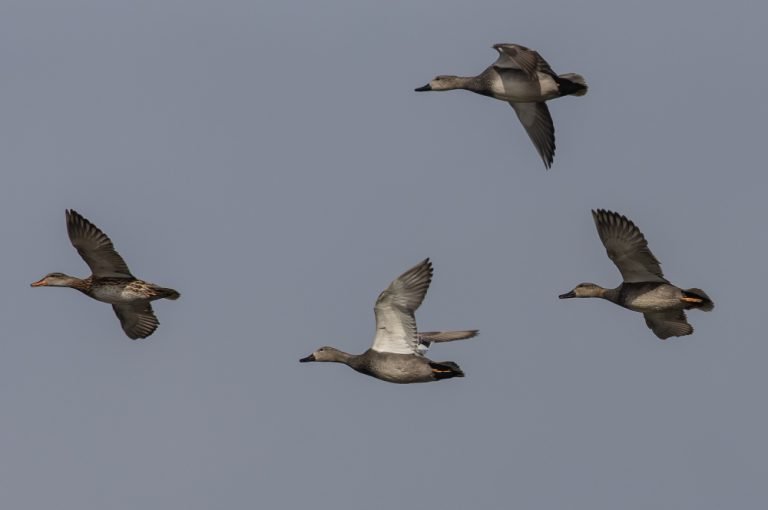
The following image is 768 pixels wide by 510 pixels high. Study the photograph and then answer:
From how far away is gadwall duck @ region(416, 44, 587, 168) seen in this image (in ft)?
108

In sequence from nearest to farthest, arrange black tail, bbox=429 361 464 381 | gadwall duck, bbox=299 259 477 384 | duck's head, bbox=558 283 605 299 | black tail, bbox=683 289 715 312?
black tail, bbox=429 361 464 381 < gadwall duck, bbox=299 259 477 384 < black tail, bbox=683 289 715 312 < duck's head, bbox=558 283 605 299

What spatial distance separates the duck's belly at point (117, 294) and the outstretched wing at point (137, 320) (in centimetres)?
126

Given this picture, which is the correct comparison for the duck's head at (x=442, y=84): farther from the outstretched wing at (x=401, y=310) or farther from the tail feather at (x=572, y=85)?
the outstretched wing at (x=401, y=310)

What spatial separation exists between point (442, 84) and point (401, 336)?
24.6ft

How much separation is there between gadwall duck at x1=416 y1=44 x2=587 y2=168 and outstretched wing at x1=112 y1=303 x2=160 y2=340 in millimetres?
7242

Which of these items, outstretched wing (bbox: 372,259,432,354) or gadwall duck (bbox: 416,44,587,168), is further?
gadwall duck (bbox: 416,44,587,168)

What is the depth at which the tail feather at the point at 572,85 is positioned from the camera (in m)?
34.0

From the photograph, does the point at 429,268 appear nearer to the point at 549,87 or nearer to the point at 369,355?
the point at 369,355

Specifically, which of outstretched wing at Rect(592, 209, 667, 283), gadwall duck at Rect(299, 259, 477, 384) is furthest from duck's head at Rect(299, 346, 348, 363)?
outstretched wing at Rect(592, 209, 667, 283)

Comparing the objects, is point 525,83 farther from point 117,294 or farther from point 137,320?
point 137,320

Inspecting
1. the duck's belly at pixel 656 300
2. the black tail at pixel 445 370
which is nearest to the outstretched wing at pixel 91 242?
the black tail at pixel 445 370

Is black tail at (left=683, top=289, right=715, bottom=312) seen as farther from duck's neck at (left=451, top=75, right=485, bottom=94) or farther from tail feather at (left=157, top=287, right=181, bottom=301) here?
tail feather at (left=157, top=287, right=181, bottom=301)

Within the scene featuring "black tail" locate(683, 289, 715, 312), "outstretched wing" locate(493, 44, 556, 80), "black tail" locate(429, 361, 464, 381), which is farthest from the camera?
Result: "outstretched wing" locate(493, 44, 556, 80)

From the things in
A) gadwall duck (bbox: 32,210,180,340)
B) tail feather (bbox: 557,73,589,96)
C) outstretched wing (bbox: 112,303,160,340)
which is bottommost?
outstretched wing (bbox: 112,303,160,340)
